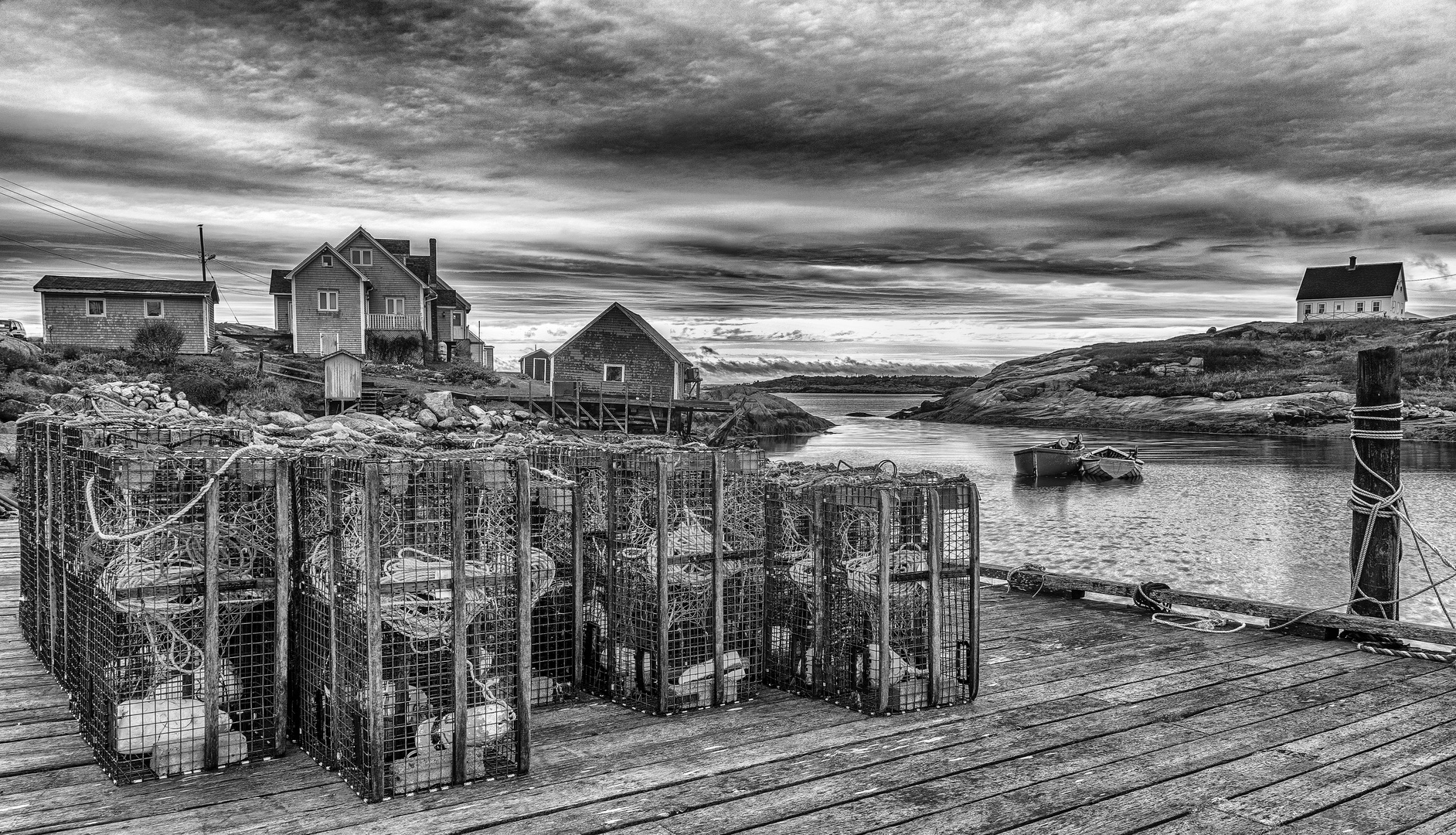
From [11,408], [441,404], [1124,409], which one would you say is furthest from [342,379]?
[1124,409]

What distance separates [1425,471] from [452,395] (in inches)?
1473

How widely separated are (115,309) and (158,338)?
10.0ft

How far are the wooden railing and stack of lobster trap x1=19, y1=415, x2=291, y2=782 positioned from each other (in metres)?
46.3

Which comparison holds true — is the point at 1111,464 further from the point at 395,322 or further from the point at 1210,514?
the point at 395,322

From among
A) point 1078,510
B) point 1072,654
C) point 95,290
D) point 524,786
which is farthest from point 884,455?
point 524,786

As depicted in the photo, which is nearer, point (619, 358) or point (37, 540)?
point (37, 540)

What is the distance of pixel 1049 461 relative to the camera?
133 ft

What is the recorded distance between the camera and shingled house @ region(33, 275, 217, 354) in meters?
44.1

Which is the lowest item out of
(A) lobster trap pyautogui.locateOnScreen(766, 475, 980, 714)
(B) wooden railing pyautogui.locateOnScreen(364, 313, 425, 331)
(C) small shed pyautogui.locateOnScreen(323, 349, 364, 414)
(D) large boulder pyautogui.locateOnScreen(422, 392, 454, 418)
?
(A) lobster trap pyautogui.locateOnScreen(766, 475, 980, 714)

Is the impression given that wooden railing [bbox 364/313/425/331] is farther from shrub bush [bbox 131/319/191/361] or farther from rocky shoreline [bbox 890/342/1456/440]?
rocky shoreline [bbox 890/342/1456/440]

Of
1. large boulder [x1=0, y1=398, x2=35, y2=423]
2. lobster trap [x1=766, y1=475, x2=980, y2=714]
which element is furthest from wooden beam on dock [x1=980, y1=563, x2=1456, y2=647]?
large boulder [x1=0, y1=398, x2=35, y2=423]

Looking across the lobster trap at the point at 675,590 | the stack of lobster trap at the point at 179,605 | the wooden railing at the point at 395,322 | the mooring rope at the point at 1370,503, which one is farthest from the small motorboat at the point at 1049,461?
the stack of lobster trap at the point at 179,605

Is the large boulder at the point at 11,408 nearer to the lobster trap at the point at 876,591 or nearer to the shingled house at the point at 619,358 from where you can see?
the shingled house at the point at 619,358

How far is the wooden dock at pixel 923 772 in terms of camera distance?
437 centimetres
